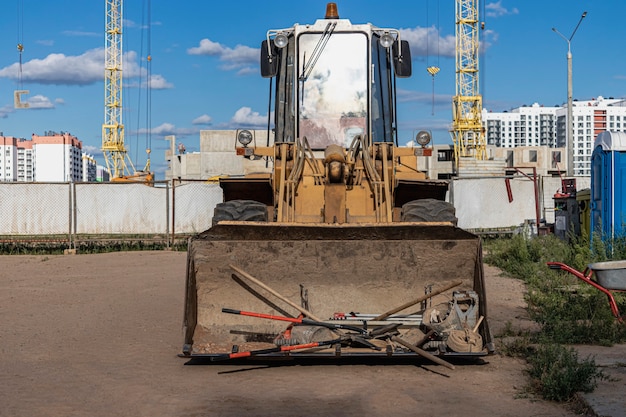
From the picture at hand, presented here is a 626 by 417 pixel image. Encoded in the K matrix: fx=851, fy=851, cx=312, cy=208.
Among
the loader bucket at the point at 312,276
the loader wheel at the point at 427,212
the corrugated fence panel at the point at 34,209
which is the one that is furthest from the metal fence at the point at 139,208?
the loader bucket at the point at 312,276

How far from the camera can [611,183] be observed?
15.3 meters

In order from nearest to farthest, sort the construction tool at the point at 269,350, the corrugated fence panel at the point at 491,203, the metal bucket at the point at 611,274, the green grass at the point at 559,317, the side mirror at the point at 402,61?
1. the green grass at the point at 559,317
2. the construction tool at the point at 269,350
3. the metal bucket at the point at 611,274
4. the side mirror at the point at 402,61
5. the corrugated fence panel at the point at 491,203

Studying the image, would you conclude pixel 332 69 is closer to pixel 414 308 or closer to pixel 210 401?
pixel 414 308

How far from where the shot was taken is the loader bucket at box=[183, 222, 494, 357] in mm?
7539

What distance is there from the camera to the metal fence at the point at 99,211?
23.6 m

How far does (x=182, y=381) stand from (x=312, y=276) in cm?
156

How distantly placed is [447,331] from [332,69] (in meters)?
3.81

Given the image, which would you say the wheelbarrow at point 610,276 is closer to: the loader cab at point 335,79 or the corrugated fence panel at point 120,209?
the loader cab at point 335,79

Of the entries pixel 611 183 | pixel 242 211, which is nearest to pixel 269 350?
pixel 242 211

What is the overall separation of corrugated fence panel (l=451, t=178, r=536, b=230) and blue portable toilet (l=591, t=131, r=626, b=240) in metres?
9.13

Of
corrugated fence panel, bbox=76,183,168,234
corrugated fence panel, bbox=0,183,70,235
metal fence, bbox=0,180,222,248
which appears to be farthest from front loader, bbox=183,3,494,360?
corrugated fence panel, bbox=0,183,70,235

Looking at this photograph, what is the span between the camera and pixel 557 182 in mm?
26891

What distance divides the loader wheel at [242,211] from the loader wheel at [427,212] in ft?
4.90

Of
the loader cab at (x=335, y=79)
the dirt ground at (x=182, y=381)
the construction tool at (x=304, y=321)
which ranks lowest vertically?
the dirt ground at (x=182, y=381)
